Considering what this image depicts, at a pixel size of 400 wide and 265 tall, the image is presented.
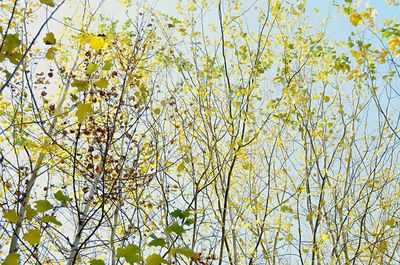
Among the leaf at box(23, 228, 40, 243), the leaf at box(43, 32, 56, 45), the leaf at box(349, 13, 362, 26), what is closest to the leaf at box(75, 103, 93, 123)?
the leaf at box(43, 32, 56, 45)

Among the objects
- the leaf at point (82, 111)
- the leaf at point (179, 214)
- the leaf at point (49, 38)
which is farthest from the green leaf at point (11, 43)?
the leaf at point (179, 214)

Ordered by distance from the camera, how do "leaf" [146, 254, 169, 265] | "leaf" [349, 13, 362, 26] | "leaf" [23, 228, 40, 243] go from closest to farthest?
1. "leaf" [146, 254, 169, 265]
2. "leaf" [23, 228, 40, 243]
3. "leaf" [349, 13, 362, 26]

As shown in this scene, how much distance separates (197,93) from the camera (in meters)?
3.99

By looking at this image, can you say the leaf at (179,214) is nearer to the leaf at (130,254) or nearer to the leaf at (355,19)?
the leaf at (130,254)

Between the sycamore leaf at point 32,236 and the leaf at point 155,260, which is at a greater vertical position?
the sycamore leaf at point 32,236

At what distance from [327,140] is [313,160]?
68cm

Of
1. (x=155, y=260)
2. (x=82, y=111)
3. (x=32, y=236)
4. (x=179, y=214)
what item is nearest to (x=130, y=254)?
(x=155, y=260)

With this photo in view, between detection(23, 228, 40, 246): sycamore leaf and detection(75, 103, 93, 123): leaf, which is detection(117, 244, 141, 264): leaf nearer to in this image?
detection(23, 228, 40, 246): sycamore leaf

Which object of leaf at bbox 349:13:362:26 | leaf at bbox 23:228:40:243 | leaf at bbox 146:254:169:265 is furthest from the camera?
leaf at bbox 349:13:362:26

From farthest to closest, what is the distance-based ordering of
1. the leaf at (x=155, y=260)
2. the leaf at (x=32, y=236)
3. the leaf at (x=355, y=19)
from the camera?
the leaf at (x=355, y=19) → the leaf at (x=32, y=236) → the leaf at (x=155, y=260)

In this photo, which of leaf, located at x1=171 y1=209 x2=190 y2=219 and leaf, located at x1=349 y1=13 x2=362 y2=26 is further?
leaf, located at x1=349 y1=13 x2=362 y2=26

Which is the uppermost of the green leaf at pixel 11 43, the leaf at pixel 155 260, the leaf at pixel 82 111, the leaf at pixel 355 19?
the leaf at pixel 355 19

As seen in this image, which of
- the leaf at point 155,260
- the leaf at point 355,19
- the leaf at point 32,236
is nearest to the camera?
the leaf at point 155,260

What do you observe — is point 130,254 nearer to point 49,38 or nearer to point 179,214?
point 179,214
